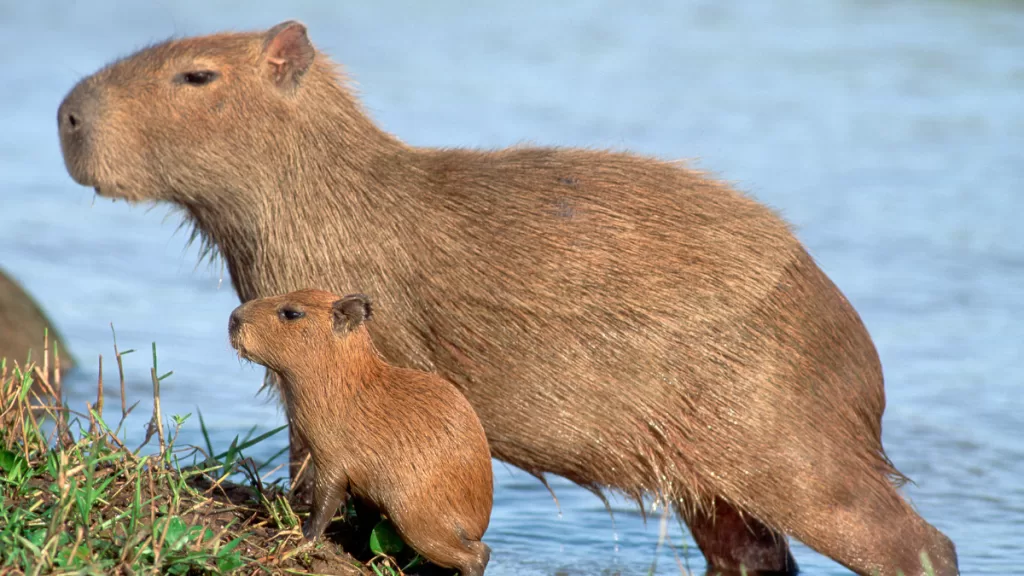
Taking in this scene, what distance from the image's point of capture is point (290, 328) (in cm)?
412

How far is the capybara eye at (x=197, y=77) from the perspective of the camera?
4801mm

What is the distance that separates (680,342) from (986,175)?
722 cm

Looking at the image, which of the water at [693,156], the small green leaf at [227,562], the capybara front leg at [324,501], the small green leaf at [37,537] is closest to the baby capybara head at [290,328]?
the capybara front leg at [324,501]

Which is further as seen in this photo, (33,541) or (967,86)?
(967,86)

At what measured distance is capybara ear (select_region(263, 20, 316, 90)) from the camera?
15.9 ft

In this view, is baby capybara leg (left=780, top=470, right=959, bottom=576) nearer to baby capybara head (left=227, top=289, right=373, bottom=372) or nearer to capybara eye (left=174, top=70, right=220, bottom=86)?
baby capybara head (left=227, top=289, right=373, bottom=372)

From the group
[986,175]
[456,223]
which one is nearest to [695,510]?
[456,223]

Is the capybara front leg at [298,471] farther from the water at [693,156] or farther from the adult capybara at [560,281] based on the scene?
the water at [693,156]

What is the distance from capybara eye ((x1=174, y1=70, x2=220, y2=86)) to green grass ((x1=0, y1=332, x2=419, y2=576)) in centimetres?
107

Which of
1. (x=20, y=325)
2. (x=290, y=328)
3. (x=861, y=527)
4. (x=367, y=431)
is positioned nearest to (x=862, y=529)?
(x=861, y=527)

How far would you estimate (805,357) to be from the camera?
4703 millimetres

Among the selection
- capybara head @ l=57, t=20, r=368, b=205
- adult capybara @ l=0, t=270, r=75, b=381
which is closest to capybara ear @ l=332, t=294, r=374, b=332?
capybara head @ l=57, t=20, r=368, b=205

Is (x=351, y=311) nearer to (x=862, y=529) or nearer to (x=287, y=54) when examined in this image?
(x=287, y=54)

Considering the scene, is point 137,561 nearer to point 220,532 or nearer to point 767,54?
point 220,532
